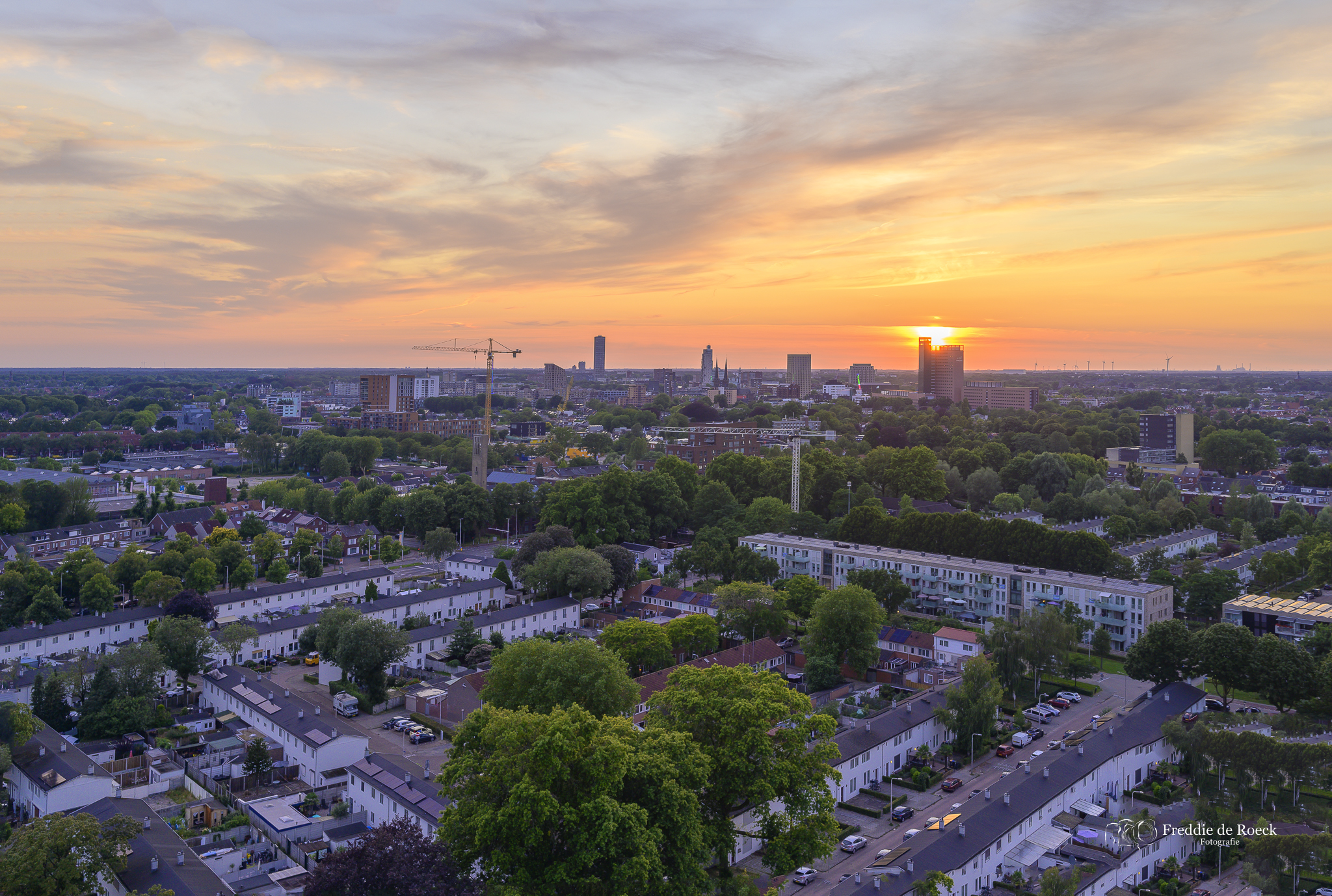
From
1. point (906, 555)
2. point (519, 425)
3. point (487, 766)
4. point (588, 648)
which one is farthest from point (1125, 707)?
point (519, 425)

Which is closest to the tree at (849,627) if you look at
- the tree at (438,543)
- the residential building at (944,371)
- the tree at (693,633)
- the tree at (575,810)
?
the tree at (693,633)

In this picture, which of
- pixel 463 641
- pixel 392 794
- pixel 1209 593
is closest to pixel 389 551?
pixel 463 641

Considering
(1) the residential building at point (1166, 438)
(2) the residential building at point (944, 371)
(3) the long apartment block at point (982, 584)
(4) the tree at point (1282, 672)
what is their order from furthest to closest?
(2) the residential building at point (944, 371)
(1) the residential building at point (1166, 438)
(3) the long apartment block at point (982, 584)
(4) the tree at point (1282, 672)

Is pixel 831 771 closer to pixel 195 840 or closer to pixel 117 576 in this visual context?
pixel 195 840

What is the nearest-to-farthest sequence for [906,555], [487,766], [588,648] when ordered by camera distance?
[487,766] → [588,648] → [906,555]

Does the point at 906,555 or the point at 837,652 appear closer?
the point at 837,652

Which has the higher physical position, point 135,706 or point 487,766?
point 487,766

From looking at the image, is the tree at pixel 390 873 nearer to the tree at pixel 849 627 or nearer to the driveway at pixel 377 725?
the driveway at pixel 377 725
